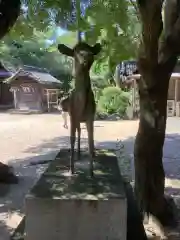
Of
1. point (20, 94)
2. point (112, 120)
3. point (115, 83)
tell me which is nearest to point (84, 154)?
point (112, 120)

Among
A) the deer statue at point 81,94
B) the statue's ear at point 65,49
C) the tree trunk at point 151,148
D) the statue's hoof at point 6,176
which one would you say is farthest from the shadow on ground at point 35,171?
the statue's ear at point 65,49

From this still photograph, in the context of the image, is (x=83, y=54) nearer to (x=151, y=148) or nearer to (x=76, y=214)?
(x=76, y=214)

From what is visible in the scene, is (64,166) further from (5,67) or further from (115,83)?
(5,67)

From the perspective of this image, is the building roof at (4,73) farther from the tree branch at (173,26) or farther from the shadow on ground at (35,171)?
the tree branch at (173,26)

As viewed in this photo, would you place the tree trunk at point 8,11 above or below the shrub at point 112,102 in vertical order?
above

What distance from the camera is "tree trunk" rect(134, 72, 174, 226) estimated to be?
5363 mm

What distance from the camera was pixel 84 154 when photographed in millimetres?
4500

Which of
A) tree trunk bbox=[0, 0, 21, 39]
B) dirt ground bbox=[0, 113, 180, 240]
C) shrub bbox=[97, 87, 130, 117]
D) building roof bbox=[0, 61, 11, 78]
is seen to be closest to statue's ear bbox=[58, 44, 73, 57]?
tree trunk bbox=[0, 0, 21, 39]

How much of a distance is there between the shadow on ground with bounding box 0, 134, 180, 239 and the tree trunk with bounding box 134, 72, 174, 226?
2.00 m

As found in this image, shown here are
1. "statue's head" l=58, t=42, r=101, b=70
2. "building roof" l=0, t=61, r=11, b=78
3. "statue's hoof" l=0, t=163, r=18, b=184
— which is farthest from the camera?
"building roof" l=0, t=61, r=11, b=78

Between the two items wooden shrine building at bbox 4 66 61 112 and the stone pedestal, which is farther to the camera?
wooden shrine building at bbox 4 66 61 112

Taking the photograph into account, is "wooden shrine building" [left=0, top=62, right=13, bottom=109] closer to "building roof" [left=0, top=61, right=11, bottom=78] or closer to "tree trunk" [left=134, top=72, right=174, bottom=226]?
"building roof" [left=0, top=61, right=11, bottom=78]

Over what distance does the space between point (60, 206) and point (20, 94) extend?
2747 cm

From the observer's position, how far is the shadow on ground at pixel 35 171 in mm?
6586
